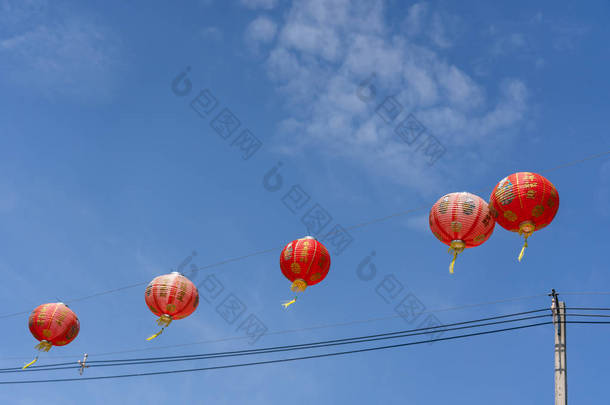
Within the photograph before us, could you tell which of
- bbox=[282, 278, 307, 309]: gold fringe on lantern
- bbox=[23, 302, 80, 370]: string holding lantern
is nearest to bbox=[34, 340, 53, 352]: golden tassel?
bbox=[23, 302, 80, 370]: string holding lantern

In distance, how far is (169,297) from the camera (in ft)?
49.3

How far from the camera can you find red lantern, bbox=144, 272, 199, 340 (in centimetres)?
1505

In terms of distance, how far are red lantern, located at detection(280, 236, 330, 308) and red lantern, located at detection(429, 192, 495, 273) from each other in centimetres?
272

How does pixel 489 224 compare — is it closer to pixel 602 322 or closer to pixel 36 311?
pixel 602 322

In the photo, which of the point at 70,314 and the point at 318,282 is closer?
the point at 318,282

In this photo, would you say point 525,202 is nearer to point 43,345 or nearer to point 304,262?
point 304,262

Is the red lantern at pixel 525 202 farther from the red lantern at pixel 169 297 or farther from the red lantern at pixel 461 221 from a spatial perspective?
the red lantern at pixel 169 297

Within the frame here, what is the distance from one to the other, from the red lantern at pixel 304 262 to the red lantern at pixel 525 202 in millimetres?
3933

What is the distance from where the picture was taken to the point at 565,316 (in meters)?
12.4

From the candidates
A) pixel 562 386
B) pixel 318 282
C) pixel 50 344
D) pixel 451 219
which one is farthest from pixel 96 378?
pixel 562 386

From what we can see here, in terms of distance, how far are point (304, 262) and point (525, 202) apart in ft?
15.5

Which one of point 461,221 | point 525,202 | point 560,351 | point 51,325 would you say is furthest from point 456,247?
point 51,325

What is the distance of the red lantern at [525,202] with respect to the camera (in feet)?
39.0

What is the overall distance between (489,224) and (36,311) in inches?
451
